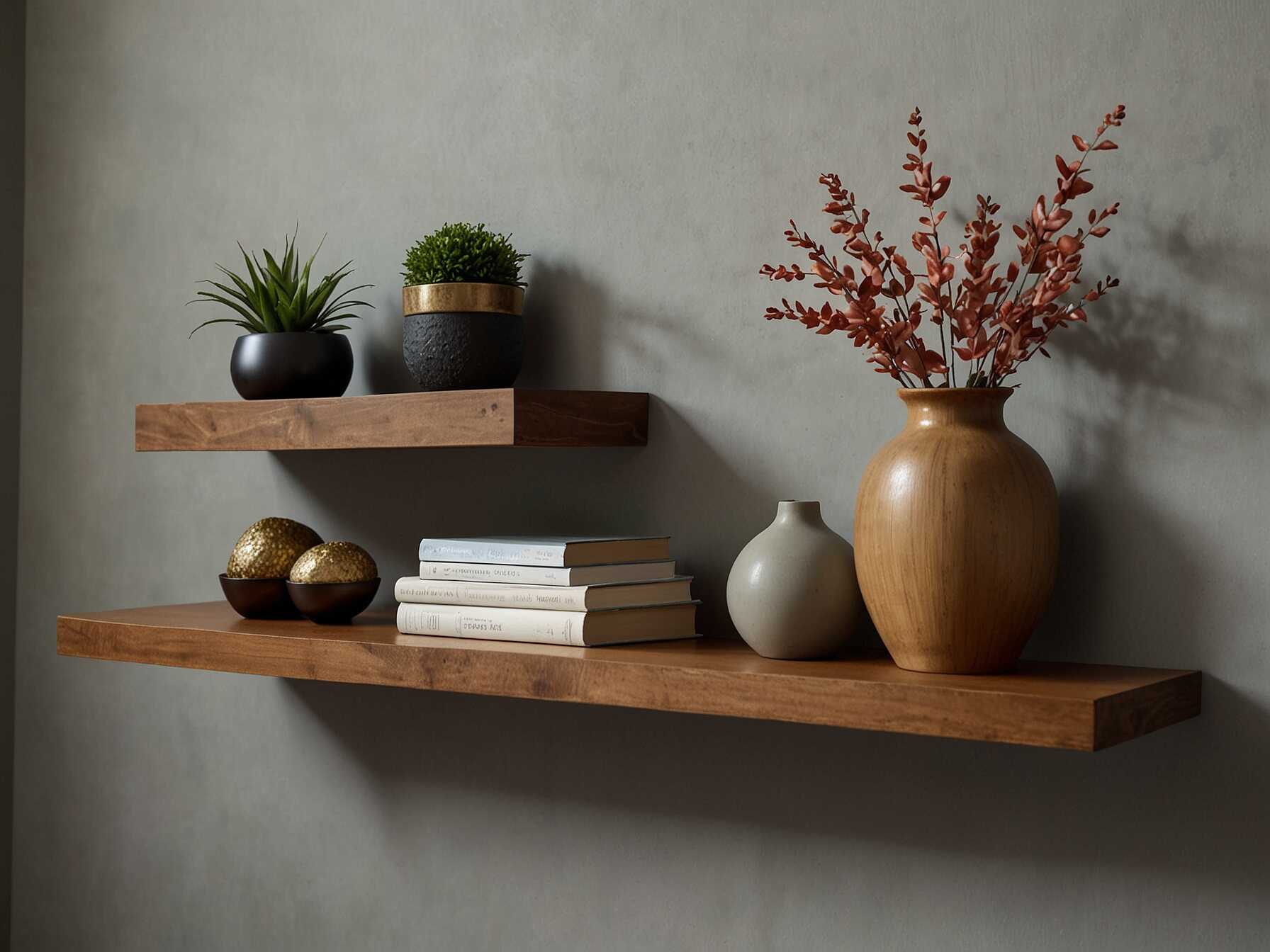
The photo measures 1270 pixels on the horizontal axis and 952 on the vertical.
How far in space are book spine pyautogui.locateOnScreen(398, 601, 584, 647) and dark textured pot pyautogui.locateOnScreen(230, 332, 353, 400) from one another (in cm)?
34

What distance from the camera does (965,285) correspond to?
1163 millimetres

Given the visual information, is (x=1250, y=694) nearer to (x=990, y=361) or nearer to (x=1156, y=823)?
(x=1156, y=823)

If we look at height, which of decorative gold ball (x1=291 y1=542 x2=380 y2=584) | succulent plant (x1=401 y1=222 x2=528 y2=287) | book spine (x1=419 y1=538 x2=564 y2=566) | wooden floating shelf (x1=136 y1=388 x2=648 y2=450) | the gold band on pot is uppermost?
succulent plant (x1=401 y1=222 x2=528 y2=287)

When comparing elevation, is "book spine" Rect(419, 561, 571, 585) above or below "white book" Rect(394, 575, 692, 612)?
above

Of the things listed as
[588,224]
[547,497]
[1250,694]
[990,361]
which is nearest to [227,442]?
[547,497]

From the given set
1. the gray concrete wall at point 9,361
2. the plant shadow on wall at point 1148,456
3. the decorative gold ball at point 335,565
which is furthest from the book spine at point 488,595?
the gray concrete wall at point 9,361

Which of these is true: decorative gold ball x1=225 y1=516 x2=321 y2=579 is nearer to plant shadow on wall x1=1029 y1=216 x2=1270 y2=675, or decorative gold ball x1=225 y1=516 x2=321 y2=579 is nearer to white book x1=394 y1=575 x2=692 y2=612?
white book x1=394 y1=575 x2=692 y2=612

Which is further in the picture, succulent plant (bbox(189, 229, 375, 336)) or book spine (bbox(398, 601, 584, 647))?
succulent plant (bbox(189, 229, 375, 336))

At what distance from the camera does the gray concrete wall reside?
2.08m

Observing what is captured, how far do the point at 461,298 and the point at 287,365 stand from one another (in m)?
0.28

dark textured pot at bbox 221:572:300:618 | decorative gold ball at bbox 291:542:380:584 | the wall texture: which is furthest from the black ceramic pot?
dark textured pot at bbox 221:572:300:618

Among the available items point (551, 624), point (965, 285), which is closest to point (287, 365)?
point (551, 624)

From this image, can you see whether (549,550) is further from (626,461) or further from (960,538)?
(960,538)

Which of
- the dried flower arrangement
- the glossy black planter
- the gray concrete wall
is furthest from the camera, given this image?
the gray concrete wall
